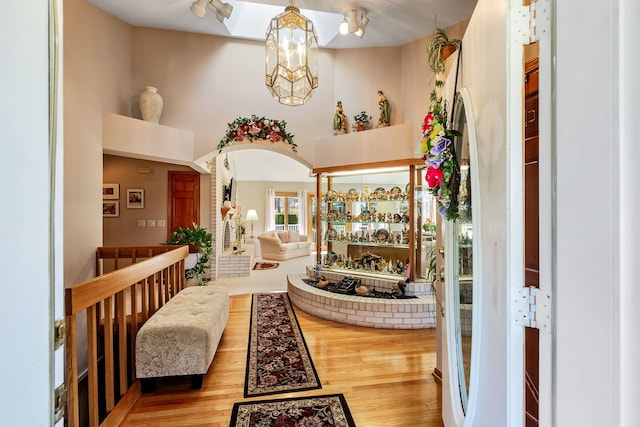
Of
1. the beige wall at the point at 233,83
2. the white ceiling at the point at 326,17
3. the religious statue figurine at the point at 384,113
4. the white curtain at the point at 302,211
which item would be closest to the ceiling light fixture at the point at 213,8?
the white ceiling at the point at 326,17

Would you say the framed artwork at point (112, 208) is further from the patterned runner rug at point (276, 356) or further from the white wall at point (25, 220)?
the white wall at point (25, 220)

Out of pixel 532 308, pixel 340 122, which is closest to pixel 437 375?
pixel 532 308

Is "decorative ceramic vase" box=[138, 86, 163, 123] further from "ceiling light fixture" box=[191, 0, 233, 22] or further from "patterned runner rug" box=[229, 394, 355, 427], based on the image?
"patterned runner rug" box=[229, 394, 355, 427]

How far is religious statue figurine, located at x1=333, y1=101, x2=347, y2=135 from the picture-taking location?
4.32 m

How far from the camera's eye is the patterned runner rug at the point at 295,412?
1.78 meters

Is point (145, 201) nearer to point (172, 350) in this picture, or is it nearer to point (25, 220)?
point (172, 350)

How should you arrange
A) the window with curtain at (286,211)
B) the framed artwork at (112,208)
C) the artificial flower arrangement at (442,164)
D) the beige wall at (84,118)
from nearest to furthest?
the artificial flower arrangement at (442,164)
the beige wall at (84,118)
the framed artwork at (112,208)
the window with curtain at (286,211)

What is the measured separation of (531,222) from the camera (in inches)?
35.5

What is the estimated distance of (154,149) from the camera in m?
3.85

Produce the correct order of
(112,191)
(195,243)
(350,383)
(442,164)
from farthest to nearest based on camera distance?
(112,191) < (195,243) < (350,383) < (442,164)

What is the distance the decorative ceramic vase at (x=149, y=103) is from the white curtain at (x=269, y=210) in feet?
20.2

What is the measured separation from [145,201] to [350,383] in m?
4.86

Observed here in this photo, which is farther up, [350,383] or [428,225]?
[428,225]

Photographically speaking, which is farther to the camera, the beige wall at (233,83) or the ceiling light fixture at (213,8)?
the beige wall at (233,83)
